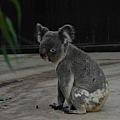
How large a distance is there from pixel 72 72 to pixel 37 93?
1823mm

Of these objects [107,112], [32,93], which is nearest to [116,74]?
[32,93]

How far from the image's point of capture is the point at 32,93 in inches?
231

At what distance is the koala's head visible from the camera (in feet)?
12.9

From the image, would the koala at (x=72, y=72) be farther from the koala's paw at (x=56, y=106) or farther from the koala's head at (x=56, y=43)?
the koala's paw at (x=56, y=106)

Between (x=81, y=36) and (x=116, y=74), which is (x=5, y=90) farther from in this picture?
(x=81, y=36)

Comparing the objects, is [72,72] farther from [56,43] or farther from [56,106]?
[56,106]

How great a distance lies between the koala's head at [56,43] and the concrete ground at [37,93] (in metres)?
0.71

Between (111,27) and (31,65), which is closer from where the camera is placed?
(31,65)

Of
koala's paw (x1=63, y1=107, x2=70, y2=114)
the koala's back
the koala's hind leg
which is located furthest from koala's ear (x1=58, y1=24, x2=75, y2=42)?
koala's paw (x1=63, y1=107, x2=70, y2=114)

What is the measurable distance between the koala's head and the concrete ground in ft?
2.31

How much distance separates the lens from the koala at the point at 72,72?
398cm

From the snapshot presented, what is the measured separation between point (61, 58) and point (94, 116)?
742 millimetres

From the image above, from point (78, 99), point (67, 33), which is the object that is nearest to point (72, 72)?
point (78, 99)

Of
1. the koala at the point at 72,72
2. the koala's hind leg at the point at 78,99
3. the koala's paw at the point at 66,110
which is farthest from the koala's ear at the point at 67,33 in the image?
the koala's paw at the point at 66,110
